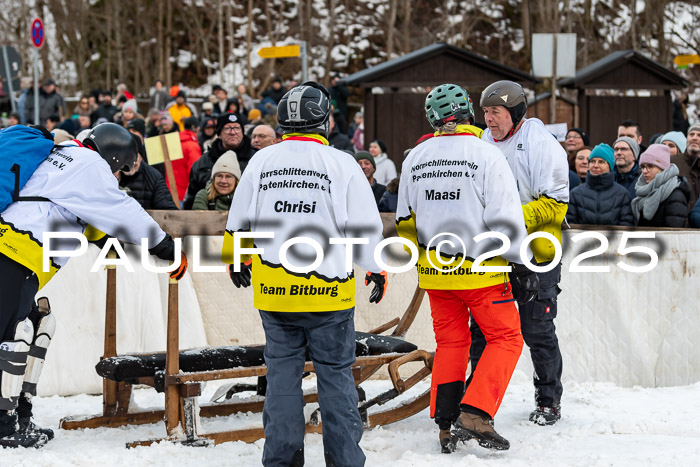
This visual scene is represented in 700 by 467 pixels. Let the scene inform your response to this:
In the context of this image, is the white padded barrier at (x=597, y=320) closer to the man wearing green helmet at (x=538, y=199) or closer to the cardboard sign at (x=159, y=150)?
the man wearing green helmet at (x=538, y=199)

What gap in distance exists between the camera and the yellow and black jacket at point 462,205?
470 cm

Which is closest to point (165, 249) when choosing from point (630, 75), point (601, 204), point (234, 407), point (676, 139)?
point (234, 407)

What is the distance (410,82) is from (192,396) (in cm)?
988

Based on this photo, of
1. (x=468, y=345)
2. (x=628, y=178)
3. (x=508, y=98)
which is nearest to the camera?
(x=468, y=345)

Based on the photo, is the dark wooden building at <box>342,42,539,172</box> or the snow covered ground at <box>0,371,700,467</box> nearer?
the snow covered ground at <box>0,371,700,467</box>

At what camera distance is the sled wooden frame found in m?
4.98

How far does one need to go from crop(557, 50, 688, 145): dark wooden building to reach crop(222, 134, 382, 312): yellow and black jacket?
10.6 metres

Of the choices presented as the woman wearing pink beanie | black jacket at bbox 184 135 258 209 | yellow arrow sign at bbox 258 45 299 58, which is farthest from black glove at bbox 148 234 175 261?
yellow arrow sign at bbox 258 45 299 58

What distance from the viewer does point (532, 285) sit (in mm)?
4859

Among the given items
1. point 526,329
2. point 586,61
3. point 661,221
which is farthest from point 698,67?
point 526,329

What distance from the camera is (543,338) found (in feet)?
17.8

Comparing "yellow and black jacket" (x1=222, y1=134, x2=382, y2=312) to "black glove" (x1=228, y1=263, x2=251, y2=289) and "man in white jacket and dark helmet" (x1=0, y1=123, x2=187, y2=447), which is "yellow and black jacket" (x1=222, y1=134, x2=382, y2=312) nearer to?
"black glove" (x1=228, y1=263, x2=251, y2=289)

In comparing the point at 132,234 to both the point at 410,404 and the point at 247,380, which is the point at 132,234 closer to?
the point at 410,404

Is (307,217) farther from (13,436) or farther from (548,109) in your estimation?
(548,109)
